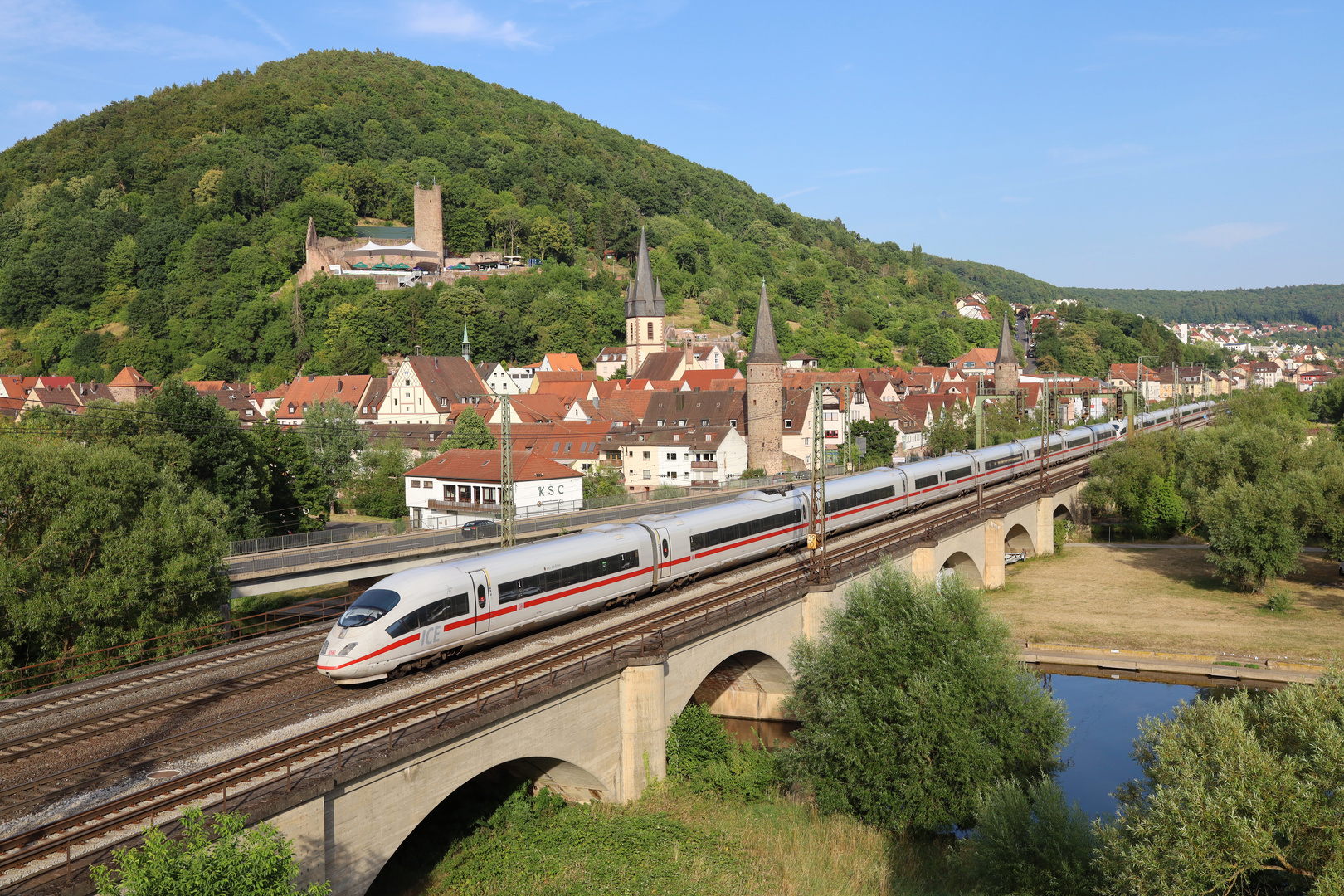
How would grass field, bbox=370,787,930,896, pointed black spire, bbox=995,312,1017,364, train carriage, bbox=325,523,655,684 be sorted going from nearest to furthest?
grass field, bbox=370,787,930,896 < train carriage, bbox=325,523,655,684 < pointed black spire, bbox=995,312,1017,364

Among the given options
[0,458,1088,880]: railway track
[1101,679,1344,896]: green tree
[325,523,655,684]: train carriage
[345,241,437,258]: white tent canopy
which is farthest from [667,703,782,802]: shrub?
[345,241,437,258]: white tent canopy

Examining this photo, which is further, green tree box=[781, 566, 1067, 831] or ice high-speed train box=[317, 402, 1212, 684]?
green tree box=[781, 566, 1067, 831]

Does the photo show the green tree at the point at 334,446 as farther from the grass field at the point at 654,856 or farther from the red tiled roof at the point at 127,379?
the red tiled roof at the point at 127,379

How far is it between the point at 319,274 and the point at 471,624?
124421mm

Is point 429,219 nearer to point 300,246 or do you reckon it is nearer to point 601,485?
point 300,246

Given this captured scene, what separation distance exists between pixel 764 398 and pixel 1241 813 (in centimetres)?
6428

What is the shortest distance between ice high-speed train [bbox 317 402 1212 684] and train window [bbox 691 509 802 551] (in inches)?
1.3

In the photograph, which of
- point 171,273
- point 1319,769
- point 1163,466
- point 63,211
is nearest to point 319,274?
point 171,273

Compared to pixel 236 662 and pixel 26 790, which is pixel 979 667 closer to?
pixel 236 662

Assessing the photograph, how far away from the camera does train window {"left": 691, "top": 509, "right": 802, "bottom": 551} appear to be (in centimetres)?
2880

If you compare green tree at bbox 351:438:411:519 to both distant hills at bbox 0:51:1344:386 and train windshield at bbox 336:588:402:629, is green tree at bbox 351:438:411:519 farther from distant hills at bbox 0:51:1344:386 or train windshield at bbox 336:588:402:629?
distant hills at bbox 0:51:1344:386

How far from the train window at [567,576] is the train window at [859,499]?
13.5 m

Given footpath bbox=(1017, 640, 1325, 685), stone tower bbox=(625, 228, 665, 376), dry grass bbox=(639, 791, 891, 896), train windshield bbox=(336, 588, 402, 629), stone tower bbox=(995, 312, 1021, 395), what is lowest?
footpath bbox=(1017, 640, 1325, 685)

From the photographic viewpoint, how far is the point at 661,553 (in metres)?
27.0
